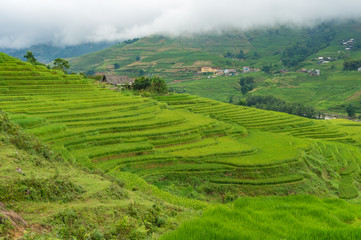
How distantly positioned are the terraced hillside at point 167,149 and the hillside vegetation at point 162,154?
0.18 feet

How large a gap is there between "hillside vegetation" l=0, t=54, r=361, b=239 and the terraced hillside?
54 mm

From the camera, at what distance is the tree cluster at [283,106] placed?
50875 mm

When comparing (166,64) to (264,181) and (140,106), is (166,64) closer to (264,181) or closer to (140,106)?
(140,106)

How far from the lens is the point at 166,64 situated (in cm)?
10512

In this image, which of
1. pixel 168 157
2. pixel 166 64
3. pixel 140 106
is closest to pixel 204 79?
pixel 166 64

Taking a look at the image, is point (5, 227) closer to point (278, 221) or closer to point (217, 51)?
point (278, 221)

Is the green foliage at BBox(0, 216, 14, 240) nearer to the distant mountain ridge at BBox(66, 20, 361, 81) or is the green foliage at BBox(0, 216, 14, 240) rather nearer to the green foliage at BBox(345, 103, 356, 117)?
the green foliage at BBox(345, 103, 356, 117)

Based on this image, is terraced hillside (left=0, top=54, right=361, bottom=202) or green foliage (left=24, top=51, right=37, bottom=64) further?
green foliage (left=24, top=51, right=37, bottom=64)

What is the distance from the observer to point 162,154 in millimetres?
14312

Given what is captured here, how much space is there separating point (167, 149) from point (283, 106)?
144 ft

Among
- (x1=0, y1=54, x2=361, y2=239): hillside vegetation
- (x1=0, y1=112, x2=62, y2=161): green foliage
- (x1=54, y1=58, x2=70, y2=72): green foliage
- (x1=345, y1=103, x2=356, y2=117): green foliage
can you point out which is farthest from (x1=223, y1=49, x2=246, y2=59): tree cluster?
(x1=0, y1=112, x2=62, y2=161): green foliage

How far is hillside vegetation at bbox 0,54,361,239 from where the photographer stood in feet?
35.9

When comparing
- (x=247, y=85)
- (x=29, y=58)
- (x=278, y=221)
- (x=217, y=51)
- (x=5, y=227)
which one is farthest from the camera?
(x=217, y=51)

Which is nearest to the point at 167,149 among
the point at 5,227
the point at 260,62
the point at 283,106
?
the point at 5,227
